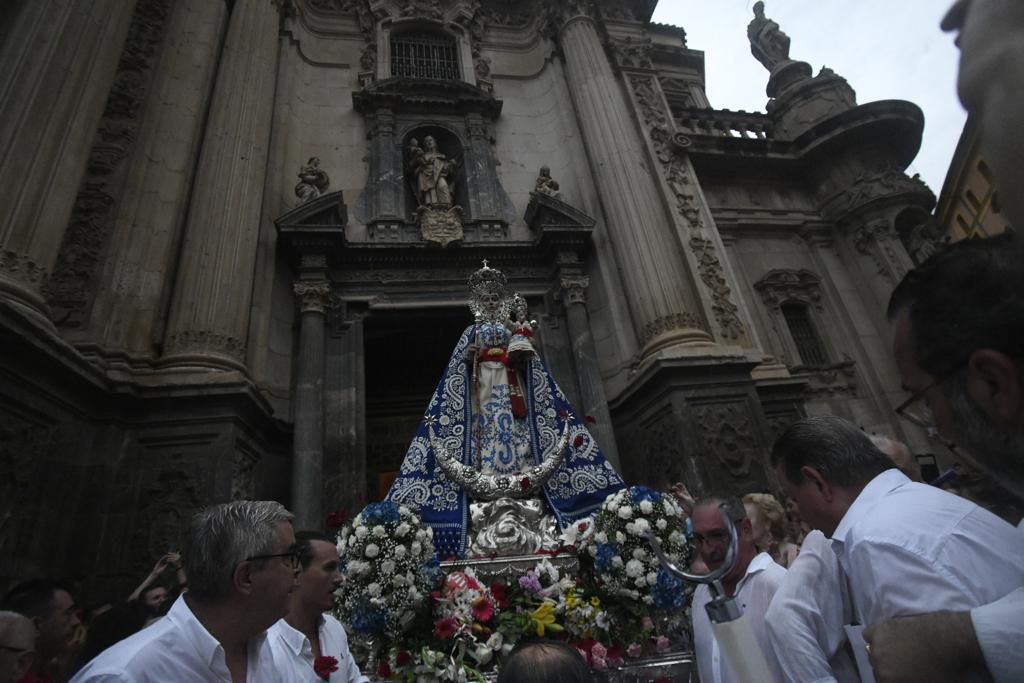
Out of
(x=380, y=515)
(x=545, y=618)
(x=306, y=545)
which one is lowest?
(x=545, y=618)

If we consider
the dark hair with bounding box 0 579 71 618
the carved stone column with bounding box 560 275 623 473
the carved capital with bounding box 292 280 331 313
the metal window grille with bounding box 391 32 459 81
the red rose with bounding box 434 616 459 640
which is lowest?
the red rose with bounding box 434 616 459 640

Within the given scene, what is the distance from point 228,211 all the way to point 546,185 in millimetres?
5601

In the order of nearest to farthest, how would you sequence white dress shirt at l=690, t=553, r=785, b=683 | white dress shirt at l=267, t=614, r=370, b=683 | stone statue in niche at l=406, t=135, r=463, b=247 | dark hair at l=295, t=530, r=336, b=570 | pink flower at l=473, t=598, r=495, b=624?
white dress shirt at l=267, t=614, r=370, b=683 < white dress shirt at l=690, t=553, r=785, b=683 < dark hair at l=295, t=530, r=336, b=570 < pink flower at l=473, t=598, r=495, b=624 < stone statue in niche at l=406, t=135, r=463, b=247

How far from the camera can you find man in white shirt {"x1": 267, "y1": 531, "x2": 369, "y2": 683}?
259 centimetres

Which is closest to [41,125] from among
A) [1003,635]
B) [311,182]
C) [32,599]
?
[311,182]

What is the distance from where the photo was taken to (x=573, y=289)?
9547 millimetres

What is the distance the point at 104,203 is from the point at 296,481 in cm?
442

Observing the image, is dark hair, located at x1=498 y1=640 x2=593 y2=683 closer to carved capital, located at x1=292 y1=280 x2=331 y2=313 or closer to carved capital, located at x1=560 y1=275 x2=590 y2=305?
carved capital, located at x1=292 y1=280 x2=331 y2=313

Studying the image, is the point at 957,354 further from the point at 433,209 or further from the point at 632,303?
the point at 433,209

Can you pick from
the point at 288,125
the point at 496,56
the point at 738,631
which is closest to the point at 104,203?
the point at 288,125

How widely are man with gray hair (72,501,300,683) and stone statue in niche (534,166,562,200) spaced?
29.7 ft

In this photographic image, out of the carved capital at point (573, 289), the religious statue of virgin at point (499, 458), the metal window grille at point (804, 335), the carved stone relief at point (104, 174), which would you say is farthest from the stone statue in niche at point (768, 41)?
the carved stone relief at point (104, 174)

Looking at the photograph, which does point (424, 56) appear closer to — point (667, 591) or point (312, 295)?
point (312, 295)

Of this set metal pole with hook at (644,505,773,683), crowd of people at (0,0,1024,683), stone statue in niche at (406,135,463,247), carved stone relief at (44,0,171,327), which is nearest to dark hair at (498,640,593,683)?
crowd of people at (0,0,1024,683)
